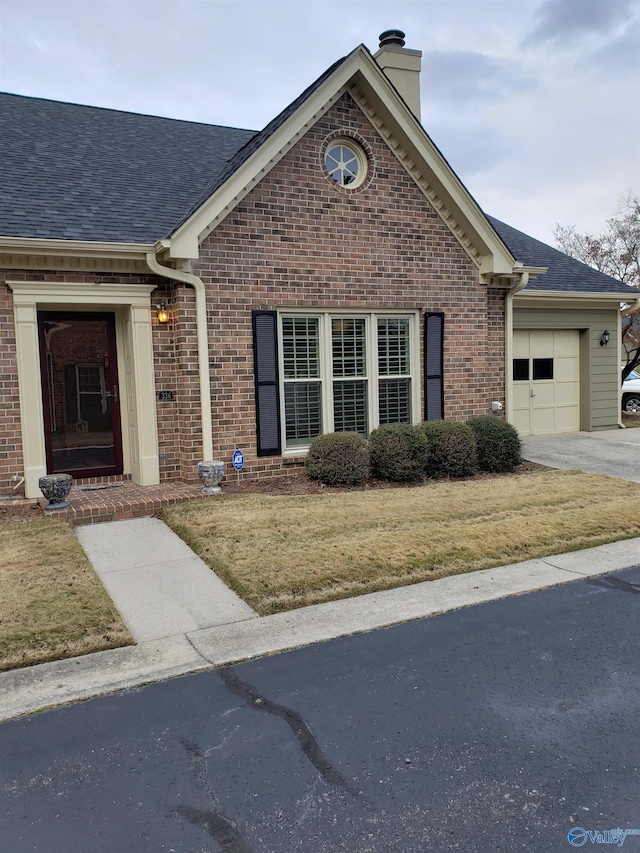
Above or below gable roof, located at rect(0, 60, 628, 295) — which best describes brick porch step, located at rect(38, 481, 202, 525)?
below

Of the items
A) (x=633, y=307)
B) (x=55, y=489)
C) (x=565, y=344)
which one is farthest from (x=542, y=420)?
(x=55, y=489)

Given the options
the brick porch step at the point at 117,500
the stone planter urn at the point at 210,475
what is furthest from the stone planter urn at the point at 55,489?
the stone planter urn at the point at 210,475

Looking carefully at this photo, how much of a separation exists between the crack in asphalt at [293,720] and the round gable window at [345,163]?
7.76 m

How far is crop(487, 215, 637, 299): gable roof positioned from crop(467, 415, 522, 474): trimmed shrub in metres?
3.93

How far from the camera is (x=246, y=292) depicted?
8922 mm

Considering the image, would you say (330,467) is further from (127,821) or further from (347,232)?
(127,821)

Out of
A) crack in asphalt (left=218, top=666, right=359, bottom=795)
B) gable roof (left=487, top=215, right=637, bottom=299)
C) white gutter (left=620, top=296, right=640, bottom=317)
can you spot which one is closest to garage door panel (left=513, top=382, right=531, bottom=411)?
gable roof (left=487, top=215, right=637, bottom=299)

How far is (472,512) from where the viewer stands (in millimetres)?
7410

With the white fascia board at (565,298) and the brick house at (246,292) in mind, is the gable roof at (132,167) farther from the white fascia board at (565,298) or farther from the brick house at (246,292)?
the white fascia board at (565,298)

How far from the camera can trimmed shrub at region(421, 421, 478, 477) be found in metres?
9.47

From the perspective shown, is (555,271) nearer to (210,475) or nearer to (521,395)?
(521,395)

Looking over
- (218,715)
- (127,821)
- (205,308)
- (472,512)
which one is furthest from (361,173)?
(127,821)

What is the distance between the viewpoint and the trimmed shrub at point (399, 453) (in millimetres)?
9062

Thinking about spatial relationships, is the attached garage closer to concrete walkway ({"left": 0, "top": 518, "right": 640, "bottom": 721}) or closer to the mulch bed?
the mulch bed
